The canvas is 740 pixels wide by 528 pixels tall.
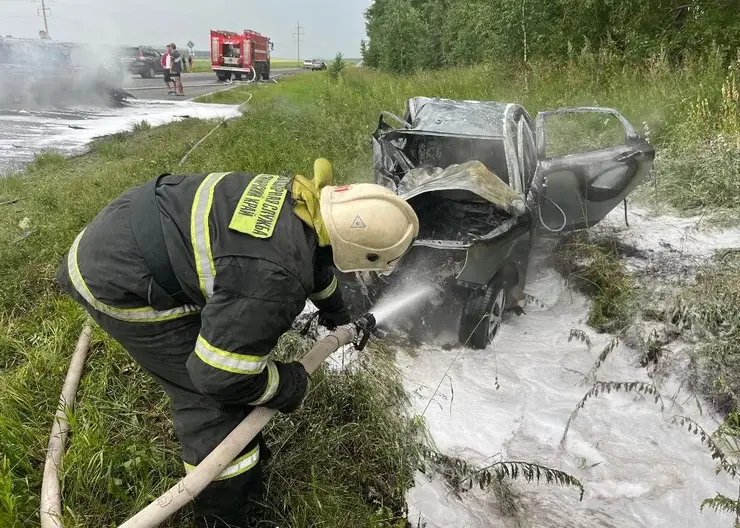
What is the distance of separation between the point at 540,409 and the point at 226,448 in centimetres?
201

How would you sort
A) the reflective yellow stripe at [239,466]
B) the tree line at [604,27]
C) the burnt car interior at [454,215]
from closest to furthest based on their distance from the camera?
the reflective yellow stripe at [239,466]
the burnt car interior at [454,215]
the tree line at [604,27]

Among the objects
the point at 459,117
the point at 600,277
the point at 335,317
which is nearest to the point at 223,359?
the point at 335,317

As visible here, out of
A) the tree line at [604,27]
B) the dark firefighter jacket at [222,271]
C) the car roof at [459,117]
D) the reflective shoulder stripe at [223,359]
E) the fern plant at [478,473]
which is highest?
the tree line at [604,27]

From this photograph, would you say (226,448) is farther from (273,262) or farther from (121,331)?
(273,262)

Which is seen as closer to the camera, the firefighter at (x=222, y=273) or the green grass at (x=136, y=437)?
the firefighter at (x=222, y=273)

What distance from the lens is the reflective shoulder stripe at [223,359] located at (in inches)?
→ 66.9

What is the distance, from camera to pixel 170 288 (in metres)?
1.92

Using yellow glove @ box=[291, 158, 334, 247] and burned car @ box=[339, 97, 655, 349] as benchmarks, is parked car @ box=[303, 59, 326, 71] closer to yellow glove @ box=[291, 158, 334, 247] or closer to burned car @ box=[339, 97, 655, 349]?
burned car @ box=[339, 97, 655, 349]

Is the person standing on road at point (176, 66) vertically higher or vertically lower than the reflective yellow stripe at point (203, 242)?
higher

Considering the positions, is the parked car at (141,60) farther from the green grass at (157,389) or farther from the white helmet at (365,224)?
the white helmet at (365,224)

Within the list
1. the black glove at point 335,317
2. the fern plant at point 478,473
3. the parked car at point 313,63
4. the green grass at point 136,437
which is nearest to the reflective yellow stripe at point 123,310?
the black glove at point 335,317

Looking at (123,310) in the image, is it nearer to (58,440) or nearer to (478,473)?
(58,440)

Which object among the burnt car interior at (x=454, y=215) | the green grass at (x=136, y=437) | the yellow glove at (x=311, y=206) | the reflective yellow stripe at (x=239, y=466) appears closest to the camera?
the yellow glove at (x=311, y=206)

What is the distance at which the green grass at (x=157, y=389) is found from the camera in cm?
241
